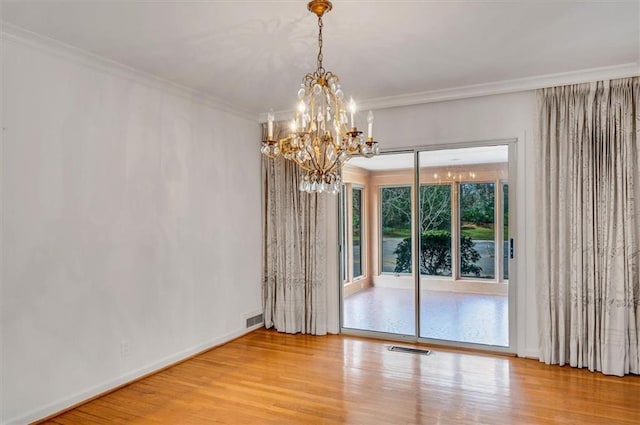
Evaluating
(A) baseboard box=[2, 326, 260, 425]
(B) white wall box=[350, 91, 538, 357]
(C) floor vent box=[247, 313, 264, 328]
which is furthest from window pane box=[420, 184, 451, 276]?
(A) baseboard box=[2, 326, 260, 425]

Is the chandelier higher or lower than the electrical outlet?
higher

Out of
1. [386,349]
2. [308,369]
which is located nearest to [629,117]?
[386,349]

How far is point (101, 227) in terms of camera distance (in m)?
3.41

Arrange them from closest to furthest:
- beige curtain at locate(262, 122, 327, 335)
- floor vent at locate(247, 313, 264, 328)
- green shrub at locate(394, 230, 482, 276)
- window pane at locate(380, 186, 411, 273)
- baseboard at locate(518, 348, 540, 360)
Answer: baseboard at locate(518, 348, 540, 360) → green shrub at locate(394, 230, 482, 276) → window pane at locate(380, 186, 411, 273) → beige curtain at locate(262, 122, 327, 335) → floor vent at locate(247, 313, 264, 328)

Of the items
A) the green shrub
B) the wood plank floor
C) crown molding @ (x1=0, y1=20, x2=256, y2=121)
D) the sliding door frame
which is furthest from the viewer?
the green shrub

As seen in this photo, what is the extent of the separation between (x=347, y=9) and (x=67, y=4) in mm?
1736

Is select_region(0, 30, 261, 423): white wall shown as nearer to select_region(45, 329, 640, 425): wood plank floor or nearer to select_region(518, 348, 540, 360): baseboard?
select_region(45, 329, 640, 425): wood plank floor

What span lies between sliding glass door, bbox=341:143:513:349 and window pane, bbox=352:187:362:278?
0.04 ft

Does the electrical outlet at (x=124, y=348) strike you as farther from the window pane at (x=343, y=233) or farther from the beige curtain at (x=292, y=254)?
the window pane at (x=343, y=233)

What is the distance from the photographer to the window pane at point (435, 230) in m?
4.57

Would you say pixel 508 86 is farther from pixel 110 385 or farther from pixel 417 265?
pixel 110 385

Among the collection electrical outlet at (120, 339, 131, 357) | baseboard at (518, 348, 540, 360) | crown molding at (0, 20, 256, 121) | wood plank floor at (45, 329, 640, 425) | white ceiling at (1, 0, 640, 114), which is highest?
white ceiling at (1, 0, 640, 114)

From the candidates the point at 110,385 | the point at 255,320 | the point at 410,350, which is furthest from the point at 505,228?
the point at 110,385

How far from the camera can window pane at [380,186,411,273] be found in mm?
4770
